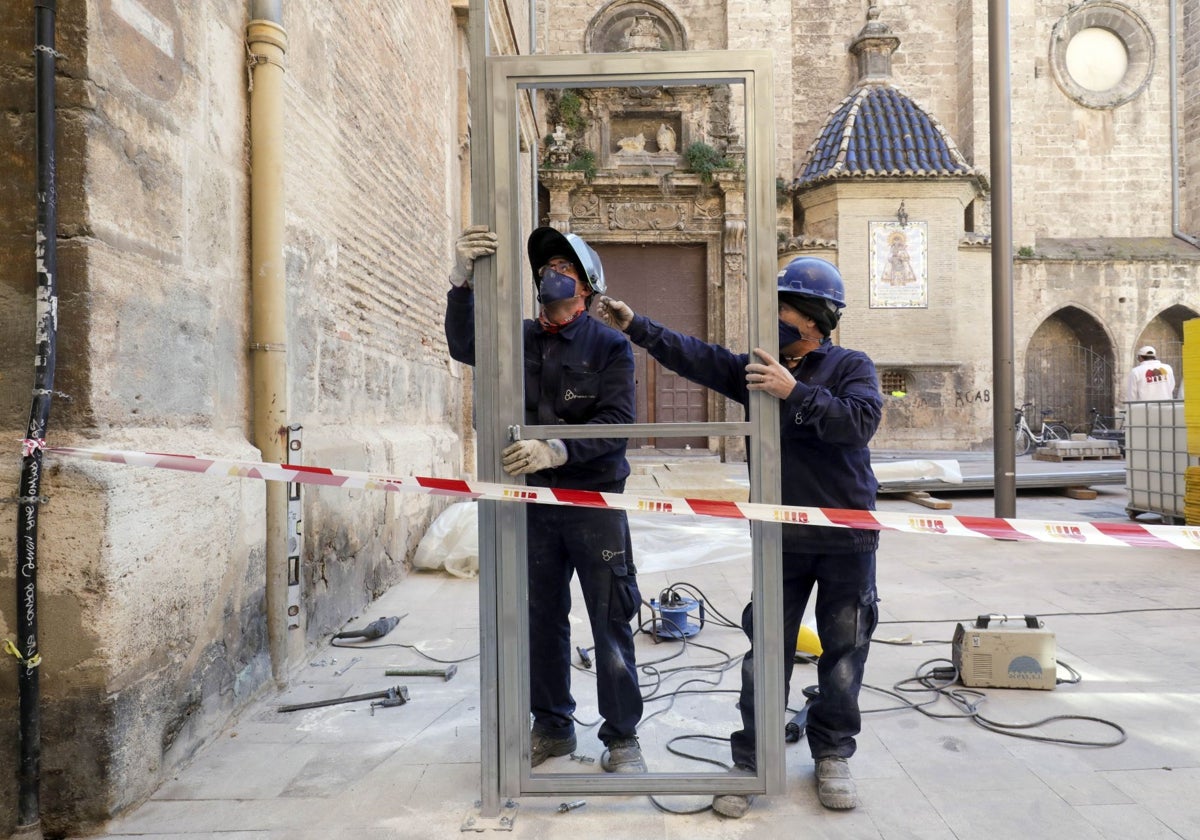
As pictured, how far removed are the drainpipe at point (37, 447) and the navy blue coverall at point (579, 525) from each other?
122 cm

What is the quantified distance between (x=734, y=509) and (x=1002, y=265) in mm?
5787

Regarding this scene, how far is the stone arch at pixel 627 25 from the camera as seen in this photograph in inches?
655

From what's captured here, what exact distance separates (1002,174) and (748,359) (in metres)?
5.79

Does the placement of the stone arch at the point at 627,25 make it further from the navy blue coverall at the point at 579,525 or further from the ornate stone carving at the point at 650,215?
the navy blue coverall at the point at 579,525

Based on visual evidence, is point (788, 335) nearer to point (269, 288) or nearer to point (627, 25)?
point (269, 288)

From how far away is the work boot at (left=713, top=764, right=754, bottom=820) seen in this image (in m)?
2.58

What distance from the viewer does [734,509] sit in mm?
2645

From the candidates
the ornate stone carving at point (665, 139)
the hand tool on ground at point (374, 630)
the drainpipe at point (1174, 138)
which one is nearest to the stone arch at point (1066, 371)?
the drainpipe at point (1174, 138)

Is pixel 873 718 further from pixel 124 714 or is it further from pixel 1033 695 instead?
pixel 124 714

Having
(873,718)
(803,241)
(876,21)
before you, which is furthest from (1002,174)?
(876,21)

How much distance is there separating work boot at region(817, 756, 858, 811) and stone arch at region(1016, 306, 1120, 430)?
1872 cm

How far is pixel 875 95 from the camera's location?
17250mm

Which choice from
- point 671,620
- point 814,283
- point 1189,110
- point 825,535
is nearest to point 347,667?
point 671,620

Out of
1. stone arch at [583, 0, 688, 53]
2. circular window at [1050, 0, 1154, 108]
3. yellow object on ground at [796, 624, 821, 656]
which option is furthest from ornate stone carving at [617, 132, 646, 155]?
yellow object on ground at [796, 624, 821, 656]
